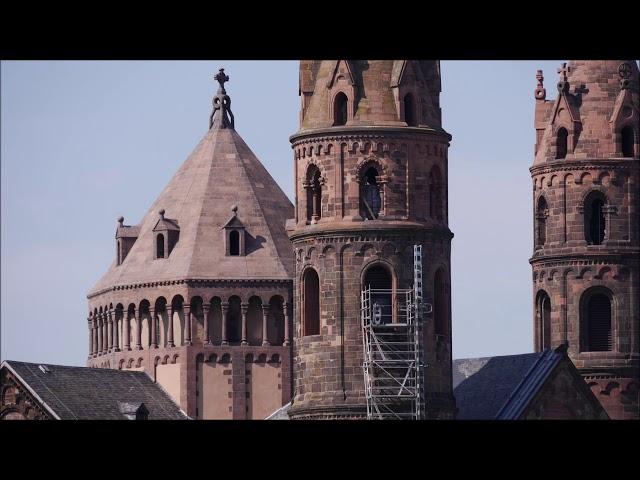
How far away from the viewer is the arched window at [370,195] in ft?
252

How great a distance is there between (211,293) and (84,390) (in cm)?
1677

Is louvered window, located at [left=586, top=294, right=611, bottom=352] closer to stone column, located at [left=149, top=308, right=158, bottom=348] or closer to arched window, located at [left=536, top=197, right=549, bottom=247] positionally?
arched window, located at [left=536, top=197, right=549, bottom=247]

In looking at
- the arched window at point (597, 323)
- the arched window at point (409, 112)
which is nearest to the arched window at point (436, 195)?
the arched window at point (409, 112)

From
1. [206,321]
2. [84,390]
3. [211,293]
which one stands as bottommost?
[84,390]

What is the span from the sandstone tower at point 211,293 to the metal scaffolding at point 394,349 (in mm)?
28252

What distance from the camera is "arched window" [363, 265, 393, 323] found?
7594 cm

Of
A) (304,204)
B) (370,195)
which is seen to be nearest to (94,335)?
(304,204)

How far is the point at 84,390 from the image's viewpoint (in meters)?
88.8

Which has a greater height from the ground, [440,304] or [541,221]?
[541,221]

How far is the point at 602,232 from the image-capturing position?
90562 millimetres

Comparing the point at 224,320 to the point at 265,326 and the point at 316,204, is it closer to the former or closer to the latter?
the point at 265,326

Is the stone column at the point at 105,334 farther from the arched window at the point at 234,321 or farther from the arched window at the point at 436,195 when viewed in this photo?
the arched window at the point at 436,195
